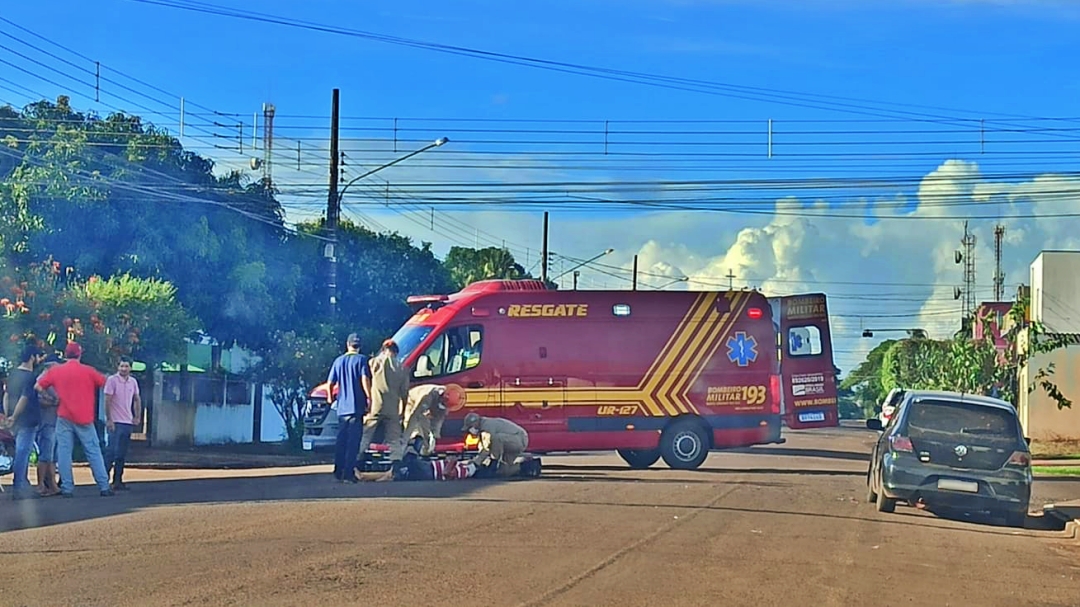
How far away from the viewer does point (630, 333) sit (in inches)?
878

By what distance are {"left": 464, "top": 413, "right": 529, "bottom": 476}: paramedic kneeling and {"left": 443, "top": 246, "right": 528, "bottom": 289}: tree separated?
35.2 meters

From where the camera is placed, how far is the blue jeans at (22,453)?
50.6 feet

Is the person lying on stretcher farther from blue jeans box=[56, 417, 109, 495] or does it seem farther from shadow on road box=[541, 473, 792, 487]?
blue jeans box=[56, 417, 109, 495]

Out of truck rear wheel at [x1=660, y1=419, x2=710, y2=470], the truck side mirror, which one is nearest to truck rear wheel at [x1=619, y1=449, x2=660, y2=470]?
truck rear wheel at [x1=660, y1=419, x2=710, y2=470]

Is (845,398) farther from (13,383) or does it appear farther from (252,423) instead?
(13,383)

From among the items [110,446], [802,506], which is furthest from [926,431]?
[110,446]

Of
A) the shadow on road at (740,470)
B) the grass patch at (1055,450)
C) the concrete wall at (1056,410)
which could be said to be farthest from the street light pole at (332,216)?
the concrete wall at (1056,410)

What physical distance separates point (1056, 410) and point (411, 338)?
2996 cm

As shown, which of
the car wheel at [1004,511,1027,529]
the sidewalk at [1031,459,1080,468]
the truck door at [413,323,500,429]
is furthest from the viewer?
the sidewalk at [1031,459,1080,468]

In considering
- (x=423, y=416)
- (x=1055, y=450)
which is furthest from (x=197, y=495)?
(x=1055, y=450)

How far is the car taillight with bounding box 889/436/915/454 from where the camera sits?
50.9ft

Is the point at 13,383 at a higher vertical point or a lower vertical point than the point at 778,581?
higher

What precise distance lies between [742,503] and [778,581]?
572 cm

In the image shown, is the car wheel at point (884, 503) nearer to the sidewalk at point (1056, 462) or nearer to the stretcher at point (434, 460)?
the stretcher at point (434, 460)
